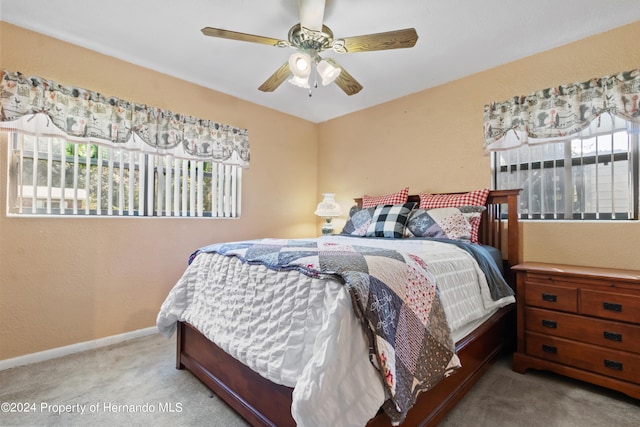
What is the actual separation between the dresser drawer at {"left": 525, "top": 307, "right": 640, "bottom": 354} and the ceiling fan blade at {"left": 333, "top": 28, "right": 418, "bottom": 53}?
191cm

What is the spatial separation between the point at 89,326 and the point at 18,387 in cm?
59

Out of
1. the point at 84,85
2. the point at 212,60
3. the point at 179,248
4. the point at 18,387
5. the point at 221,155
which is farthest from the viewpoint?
the point at 221,155

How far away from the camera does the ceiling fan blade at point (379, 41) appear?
68.2 inches

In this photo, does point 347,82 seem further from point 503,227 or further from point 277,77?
point 503,227

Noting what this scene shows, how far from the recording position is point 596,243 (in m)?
2.20

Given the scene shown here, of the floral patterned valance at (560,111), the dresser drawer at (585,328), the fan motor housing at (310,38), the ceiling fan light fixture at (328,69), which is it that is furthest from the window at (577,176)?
the fan motor housing at (310,38)

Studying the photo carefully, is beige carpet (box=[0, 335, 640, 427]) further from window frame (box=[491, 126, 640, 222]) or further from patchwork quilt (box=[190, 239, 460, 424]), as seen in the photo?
window frame (box=[491, 126, 640, 222])

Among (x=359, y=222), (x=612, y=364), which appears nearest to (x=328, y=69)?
(x=359, y=222)

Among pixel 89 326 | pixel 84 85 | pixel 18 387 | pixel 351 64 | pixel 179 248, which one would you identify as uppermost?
pixel 351 64

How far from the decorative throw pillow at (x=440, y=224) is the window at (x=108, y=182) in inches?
77.1

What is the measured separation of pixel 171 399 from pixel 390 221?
2.01m

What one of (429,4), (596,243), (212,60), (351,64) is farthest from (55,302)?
(596,243)

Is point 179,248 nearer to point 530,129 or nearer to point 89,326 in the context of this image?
point 89,326

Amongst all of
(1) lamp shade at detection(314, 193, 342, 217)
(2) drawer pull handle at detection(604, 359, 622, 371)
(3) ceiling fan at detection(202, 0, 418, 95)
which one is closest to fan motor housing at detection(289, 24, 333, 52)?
(3) ceiling fan at detection(202, 0, 418, 95)
